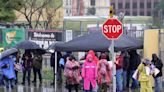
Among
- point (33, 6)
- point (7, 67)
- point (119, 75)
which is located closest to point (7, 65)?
point (7, 67)

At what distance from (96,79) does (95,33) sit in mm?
2908

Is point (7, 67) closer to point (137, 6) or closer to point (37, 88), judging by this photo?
point (37, 88)

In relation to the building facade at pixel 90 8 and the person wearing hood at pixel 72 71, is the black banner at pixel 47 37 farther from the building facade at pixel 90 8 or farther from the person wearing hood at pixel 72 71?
the building facade at pixel 90 8

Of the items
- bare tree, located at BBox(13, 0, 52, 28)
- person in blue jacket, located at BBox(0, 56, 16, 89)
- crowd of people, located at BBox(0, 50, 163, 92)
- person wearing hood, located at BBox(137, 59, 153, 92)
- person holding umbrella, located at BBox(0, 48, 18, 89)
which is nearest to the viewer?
crowd of people, located at BBox(0, 50, 163, 92)

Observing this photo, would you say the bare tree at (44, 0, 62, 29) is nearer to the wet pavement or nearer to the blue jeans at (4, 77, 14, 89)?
the wet pavement

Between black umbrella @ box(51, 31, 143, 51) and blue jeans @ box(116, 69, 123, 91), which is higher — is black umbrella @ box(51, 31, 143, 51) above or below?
→ above

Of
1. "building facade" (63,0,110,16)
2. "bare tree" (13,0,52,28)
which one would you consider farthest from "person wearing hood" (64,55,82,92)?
"building facade" (63,0,110,16)

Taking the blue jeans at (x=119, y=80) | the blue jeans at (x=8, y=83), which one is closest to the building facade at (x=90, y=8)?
the blue jeans at (x=8, y=83)

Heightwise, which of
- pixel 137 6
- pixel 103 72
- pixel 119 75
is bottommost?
pixel 119 75

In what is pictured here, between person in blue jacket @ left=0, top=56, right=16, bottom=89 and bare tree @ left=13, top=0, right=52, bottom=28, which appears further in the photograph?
bare tree @ left=13, top=0, right=52, bottom=28

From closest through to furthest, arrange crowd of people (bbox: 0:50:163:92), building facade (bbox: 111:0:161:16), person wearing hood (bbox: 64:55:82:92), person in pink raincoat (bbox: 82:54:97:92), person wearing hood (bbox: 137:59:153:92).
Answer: person in pink raincoat (bbox: 82:54:97:92), crowd of people (bbox: 0:50:163:92), person wearing hood (bbox: 137:59:153:92), person wearing hood (bbox: 64:55:82:92), building facade (bbox: 111:0:161:16)

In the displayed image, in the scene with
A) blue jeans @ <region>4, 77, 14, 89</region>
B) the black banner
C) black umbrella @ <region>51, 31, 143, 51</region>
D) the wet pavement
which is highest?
black umbrella @ <region>51, 31, 143, 51</region>

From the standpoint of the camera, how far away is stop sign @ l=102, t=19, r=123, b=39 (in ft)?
48.3

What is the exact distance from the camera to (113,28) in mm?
14789
